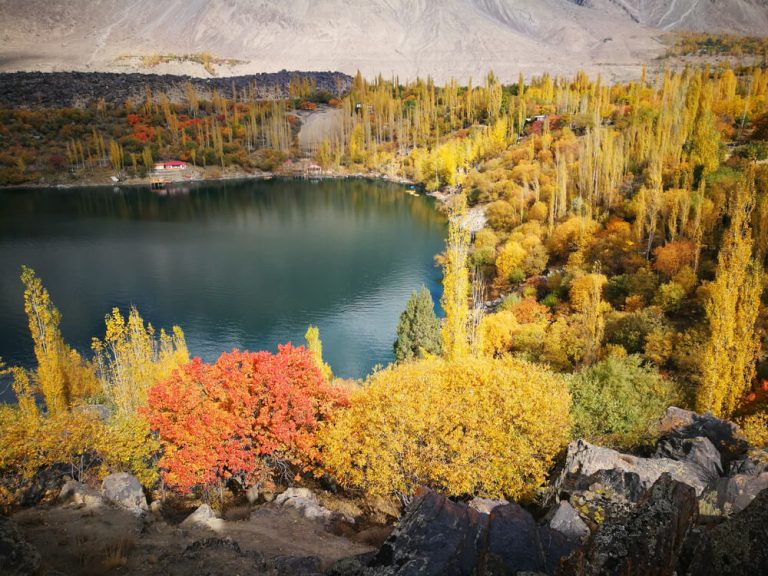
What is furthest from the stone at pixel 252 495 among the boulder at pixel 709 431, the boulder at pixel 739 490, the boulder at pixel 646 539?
the boulder at pixel 709 431

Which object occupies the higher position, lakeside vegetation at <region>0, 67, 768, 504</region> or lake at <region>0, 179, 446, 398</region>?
lakeside vegetation at <region>0, 67, 768, 504</region>

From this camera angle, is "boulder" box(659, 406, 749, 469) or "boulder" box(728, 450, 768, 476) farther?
"boulder" box(659, 406, 749, 469)

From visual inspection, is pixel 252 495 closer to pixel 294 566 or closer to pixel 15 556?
pixel 294 566

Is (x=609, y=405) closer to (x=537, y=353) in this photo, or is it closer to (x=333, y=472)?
(x=333, y=472)

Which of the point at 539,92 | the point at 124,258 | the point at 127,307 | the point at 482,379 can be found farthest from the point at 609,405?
the point at 539,92

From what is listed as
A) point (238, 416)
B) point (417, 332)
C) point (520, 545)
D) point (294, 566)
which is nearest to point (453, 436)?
point (520, 545)

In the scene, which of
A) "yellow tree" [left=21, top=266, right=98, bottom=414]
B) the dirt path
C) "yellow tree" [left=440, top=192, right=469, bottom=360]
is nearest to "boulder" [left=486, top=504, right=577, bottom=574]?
the dirt path

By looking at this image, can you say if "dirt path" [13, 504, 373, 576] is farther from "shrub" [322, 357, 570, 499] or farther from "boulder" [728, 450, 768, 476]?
"boulder" [728, 450, 768, 476]
